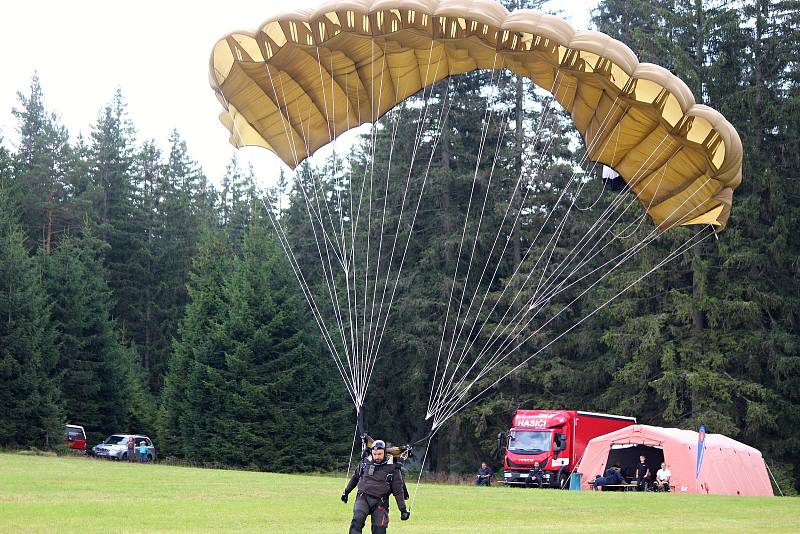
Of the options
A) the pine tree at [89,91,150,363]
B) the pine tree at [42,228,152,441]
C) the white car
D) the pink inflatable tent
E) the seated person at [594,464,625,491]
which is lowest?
the white car

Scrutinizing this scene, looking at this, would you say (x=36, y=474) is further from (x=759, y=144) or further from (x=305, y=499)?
(x=759, y=144)

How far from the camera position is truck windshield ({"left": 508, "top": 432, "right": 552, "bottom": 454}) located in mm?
29750

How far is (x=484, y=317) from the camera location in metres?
42.7

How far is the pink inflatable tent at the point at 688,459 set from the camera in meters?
26.2

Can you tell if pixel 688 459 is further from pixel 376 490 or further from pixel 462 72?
pixel 376 490

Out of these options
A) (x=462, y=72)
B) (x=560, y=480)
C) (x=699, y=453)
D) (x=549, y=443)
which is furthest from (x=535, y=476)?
(x=462, y=72)

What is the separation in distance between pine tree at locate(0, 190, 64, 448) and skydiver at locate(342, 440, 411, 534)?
30854 mm

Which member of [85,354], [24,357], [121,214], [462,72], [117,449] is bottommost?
[117,449]

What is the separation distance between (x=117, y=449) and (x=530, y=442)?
63.6 feet

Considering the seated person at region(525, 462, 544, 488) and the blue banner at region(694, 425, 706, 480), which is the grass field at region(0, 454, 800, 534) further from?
the seated person at region(525, 462, 544, 488)

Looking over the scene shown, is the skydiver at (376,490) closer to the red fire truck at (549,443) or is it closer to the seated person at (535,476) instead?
the seated person at (535,476)

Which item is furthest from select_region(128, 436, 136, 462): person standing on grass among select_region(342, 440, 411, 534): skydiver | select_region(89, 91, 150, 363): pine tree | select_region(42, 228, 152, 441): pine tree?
select_region(342, 440, 411, 534): skydiver

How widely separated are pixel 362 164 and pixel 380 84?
37.4 meters

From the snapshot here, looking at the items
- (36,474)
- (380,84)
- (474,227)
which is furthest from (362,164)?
(380,84)
